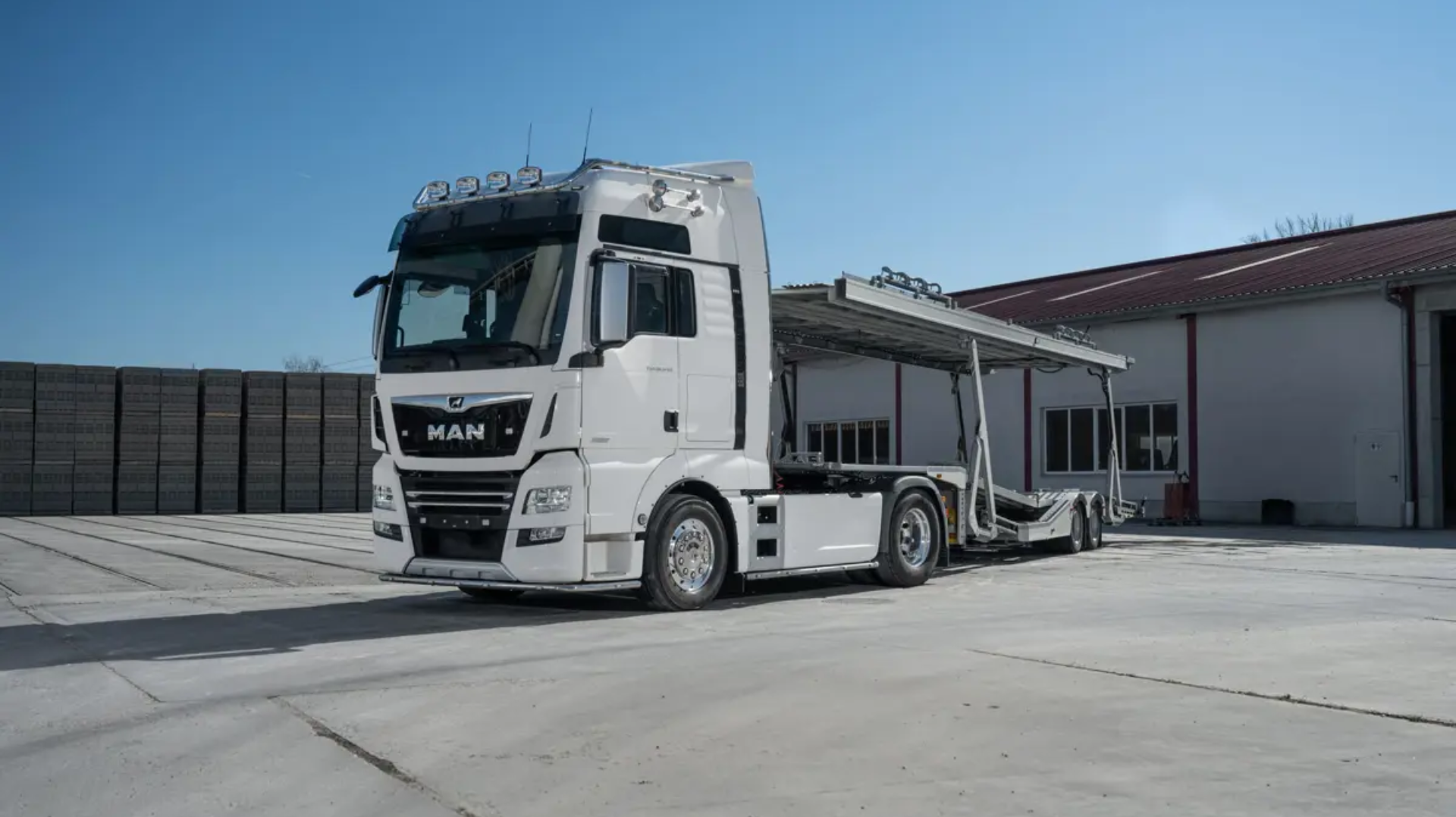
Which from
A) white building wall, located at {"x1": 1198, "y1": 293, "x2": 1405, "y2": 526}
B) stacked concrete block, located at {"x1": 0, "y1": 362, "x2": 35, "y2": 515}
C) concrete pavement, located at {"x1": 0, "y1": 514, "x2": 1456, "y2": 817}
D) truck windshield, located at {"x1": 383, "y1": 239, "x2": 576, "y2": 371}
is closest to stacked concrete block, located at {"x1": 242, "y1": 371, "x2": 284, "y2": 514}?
stacked concrete block, located at {"x1": 0, "y1": 362, "x2": 35, "y2": 515}

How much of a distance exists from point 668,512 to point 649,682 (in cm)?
309

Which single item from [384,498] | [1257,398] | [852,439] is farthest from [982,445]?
[852,439]

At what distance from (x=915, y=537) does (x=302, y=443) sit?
76.5 feet

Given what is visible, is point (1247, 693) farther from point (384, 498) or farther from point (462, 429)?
point (384, 498)

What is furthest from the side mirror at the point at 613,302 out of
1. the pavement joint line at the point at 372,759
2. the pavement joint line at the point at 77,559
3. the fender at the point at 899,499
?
the pavement joint line at the point at 77,559

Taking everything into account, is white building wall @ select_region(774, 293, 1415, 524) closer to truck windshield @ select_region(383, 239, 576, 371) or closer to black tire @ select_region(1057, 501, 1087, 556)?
black tire @ select_region(1057, 501, 1087, 556)

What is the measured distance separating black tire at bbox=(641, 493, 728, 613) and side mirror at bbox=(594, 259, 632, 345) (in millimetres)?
1460

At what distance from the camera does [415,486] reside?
32.9 feet

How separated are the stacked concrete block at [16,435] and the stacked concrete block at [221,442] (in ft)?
12.1

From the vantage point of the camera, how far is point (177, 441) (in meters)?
31.1

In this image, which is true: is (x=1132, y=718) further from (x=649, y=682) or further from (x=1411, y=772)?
(x=649, y=682)

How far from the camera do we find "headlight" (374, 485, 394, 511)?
1019 cm

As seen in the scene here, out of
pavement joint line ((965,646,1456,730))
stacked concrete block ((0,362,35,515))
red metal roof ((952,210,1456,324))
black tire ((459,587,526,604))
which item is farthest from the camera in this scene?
stacked concrete block ((0,362,35,515))

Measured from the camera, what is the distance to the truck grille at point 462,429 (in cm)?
948
